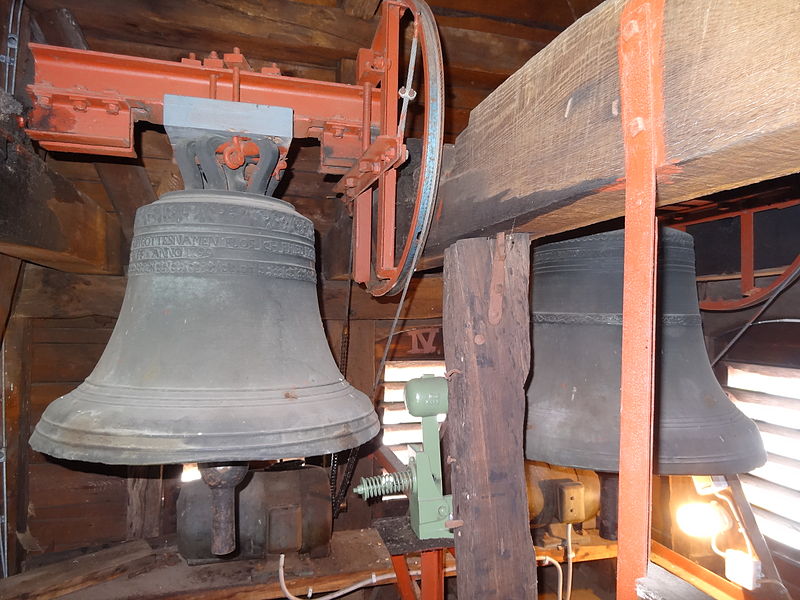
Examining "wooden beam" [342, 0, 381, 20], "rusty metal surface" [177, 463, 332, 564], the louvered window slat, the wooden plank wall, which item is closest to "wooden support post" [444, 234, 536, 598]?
"wooden beam" [342, 0, 381, 20]

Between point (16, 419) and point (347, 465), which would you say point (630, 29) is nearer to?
point (347, 465)

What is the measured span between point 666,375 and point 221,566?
6.55 feet

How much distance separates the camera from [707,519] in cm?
220

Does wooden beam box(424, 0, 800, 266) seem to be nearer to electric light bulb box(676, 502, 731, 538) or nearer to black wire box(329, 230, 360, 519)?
black wire box(329, 230, 360, 519)

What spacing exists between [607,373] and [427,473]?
51cm

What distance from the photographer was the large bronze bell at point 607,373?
1144 mm

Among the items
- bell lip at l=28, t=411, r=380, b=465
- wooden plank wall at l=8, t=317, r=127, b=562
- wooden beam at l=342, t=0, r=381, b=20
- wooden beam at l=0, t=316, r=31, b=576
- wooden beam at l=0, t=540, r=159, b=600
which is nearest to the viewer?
bell lip at l=28, t=411, r=380, b=465

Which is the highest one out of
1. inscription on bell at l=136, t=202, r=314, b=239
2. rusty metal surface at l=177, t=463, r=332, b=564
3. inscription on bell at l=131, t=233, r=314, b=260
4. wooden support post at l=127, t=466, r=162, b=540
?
inscription on bell at l=136, t=202, r=314, b=239

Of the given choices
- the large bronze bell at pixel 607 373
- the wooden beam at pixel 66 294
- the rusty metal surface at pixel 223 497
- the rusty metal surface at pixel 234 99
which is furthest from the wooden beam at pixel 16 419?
the large bronze bell at pixel 607 373

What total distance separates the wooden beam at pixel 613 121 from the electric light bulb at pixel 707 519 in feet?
6.22

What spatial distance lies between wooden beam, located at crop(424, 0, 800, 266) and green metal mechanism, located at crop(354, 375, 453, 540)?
0.40m

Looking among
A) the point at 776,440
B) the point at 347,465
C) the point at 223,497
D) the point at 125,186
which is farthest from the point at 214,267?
the point at 776,440

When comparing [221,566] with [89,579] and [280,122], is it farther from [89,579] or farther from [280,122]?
[280,122]

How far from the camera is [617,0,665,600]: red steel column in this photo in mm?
498
